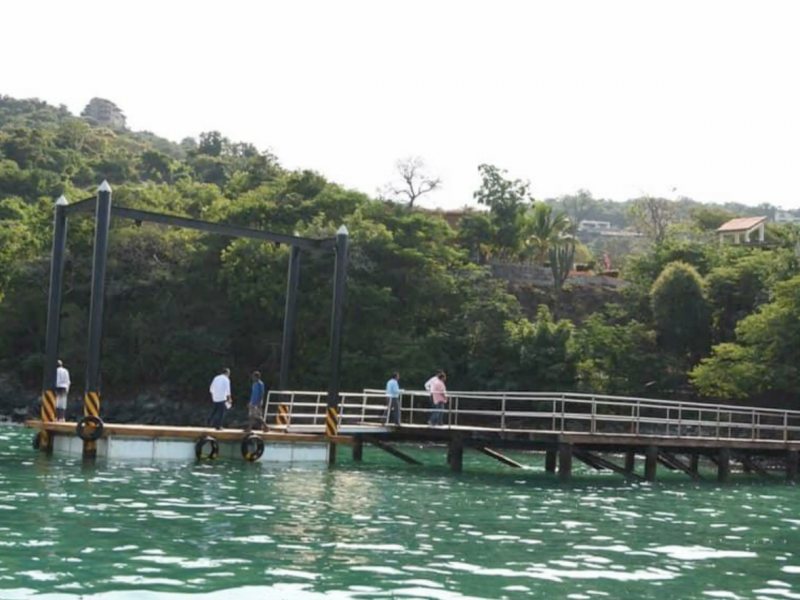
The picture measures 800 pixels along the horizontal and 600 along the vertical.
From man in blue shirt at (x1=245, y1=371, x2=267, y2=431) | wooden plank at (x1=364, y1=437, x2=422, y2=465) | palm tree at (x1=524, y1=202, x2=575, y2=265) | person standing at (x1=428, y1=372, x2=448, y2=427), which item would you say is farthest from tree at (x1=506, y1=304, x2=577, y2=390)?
man in blue shirt at (x1=245, y1=371, x2=267, y2=431)

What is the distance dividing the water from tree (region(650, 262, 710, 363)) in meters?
30.4

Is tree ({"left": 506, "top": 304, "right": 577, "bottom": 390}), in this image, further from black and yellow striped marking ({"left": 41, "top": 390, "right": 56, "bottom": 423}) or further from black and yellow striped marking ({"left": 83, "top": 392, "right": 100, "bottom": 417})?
black and yellow striped marking ({"left": 83, "top": 392, "right": 100, "bottom": 417})

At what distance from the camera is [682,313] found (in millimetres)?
56812

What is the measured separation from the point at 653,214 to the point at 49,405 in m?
72.9

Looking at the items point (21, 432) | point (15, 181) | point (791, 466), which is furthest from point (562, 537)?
point (15, 181)

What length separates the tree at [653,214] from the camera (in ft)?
307

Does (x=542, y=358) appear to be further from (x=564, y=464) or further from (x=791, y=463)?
(x=564, y=464)

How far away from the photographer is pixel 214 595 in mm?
11250

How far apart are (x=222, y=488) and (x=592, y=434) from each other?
11419 millimetres

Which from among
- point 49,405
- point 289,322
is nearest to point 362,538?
point 49,405

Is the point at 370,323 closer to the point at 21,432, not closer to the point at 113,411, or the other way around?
the point at 113,411

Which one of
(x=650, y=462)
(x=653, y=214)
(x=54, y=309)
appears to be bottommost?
(x=650, y=462)

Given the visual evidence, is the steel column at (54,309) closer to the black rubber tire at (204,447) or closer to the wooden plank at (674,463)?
the black rubber tire at (204,447)

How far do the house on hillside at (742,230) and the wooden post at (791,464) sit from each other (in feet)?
180
